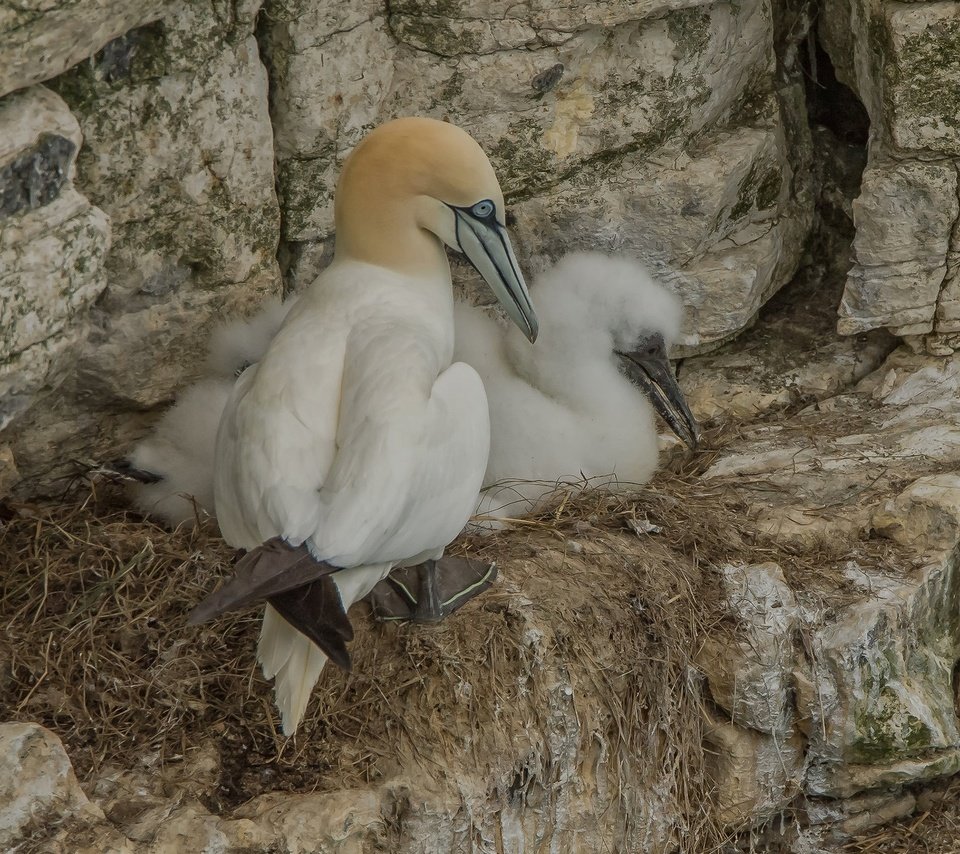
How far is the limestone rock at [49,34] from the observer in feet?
10.0

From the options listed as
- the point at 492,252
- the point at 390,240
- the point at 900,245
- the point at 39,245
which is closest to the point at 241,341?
the point at 390,240

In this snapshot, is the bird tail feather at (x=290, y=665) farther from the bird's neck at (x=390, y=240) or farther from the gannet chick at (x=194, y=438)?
the bird's neck at (x=390, y=240)

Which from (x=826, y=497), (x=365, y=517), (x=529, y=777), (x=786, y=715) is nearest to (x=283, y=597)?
(x=365, y=517)

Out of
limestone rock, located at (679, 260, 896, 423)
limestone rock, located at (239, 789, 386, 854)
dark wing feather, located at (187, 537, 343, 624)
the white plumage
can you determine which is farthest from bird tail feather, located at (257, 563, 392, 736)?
limestone rock, located at (679, 260, 896, 423)

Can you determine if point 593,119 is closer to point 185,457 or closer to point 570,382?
point 570,382

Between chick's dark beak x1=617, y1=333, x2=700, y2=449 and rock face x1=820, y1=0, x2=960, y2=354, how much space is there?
0.67 metres

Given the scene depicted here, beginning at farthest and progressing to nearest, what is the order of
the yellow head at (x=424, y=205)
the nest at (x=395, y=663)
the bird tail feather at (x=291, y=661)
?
the yellow head at (x=424, y=205) → the nest at (x=395, y=663) → the bird tail feather at (x=291, y=661)

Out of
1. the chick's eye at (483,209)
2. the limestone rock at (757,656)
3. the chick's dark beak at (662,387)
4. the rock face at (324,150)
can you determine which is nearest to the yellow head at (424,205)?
the chick's eye at (483,209)

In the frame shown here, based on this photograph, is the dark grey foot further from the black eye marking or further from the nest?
the black eye marking

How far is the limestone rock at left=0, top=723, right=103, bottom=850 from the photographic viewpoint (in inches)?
128

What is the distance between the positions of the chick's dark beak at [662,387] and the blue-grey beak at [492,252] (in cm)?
82

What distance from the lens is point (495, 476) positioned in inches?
177

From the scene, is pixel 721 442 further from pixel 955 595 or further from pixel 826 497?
pixel 955 595

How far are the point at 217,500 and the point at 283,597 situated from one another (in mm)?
653
